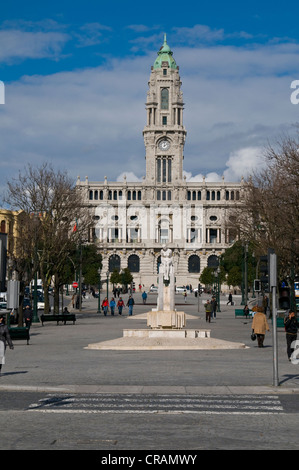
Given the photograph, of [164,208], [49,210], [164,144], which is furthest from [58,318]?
[164,144]

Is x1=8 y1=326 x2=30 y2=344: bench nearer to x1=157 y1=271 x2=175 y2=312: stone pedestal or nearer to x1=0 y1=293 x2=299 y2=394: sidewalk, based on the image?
x1=0 y1=293 x2=299 y2=394: sidewalk

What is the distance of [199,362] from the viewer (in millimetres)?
21375

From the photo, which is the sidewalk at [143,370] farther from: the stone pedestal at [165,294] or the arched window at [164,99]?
the arched window at [164,99]

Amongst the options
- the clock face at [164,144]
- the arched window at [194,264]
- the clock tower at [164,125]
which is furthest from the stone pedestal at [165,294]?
the clock face at [164,144]

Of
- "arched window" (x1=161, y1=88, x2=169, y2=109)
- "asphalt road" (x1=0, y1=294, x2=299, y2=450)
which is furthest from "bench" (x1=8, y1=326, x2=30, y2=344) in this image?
"arched window" (x1=161, y1=88, x2=169, y2=109)

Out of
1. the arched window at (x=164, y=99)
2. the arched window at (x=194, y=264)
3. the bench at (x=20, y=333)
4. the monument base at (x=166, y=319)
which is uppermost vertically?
the arched window at (x=164, y=99)

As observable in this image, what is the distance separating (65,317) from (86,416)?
3236cm

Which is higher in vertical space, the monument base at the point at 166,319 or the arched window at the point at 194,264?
the arched window at the point at 194,264

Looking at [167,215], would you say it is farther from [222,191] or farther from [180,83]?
[180,83]

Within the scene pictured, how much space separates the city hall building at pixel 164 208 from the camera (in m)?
149

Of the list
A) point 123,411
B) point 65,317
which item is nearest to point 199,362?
point 123,411

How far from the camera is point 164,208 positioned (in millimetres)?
149625

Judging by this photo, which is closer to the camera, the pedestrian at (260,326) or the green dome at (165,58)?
the pedestrian at (260,326)

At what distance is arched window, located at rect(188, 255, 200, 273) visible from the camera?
5920 inches
